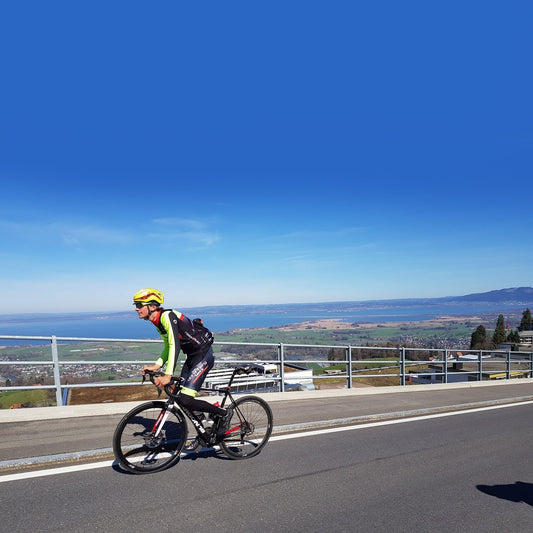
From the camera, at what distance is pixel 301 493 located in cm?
396

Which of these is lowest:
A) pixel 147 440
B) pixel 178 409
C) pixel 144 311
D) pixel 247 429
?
pixel 247 429

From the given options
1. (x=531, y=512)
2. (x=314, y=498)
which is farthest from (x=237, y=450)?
(x=531, y=512)

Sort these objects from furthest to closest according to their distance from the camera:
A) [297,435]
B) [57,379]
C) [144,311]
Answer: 1. [57,379]
2. [297,435]
3. [144,311]

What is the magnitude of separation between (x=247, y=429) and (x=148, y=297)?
2.18 meters

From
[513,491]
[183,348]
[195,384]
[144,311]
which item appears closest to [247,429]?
[195,384]

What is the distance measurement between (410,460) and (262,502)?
2.30 m

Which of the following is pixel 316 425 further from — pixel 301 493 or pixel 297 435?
pixel 301 493

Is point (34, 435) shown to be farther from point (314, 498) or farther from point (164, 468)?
point (314, 498)

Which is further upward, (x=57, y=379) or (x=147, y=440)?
(x=57, y=379)

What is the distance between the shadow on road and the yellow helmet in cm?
403

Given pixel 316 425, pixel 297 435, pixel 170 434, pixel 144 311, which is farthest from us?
pixel 316 425

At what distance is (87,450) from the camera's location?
4754mm

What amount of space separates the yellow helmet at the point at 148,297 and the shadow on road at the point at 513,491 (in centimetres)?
403

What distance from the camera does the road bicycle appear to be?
418 centimetres
